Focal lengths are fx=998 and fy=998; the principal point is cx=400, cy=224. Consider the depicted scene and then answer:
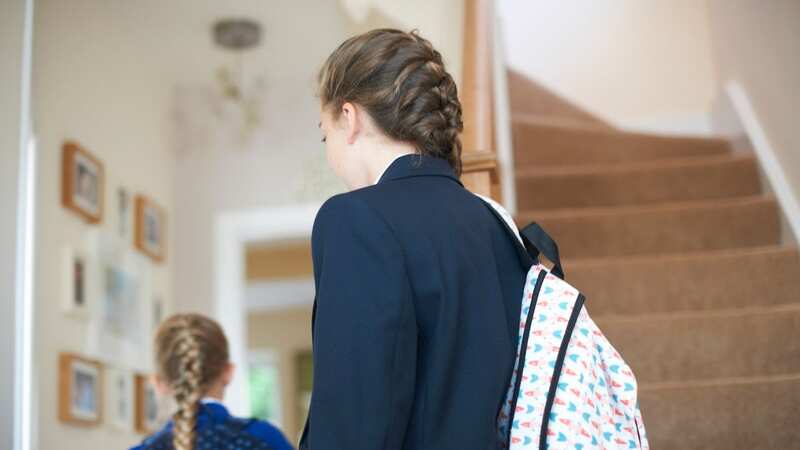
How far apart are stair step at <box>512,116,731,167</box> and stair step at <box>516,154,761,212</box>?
0.39m

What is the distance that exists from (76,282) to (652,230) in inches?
78.6

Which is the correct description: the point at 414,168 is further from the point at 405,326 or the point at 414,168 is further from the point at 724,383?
the point at 724,383

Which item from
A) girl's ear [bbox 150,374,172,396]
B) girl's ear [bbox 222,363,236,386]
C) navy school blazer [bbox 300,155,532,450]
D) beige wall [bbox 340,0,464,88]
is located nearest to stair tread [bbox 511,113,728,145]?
beige wall [bbox 340,0,464,88]

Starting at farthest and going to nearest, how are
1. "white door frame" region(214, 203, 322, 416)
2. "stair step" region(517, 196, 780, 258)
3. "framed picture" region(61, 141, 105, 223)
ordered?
1. "white door frame" region(214, 203, 322, 416)
2. "framed picture" region(61, 141, 105, 223)
3. "stair step" region(517, 196, 780, 258)

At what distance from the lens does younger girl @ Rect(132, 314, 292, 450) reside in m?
2.11

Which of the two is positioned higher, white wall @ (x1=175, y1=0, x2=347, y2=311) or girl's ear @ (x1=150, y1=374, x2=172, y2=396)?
white wall @ (x1=175, y1=0, x2=347, y2=311)

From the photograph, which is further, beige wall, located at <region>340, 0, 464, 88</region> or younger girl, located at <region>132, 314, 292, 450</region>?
beige wall, located at <region>340, 0, 464, 88</region>

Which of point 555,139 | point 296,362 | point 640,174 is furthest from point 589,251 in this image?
point 296,362

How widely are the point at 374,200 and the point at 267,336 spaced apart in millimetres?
9677

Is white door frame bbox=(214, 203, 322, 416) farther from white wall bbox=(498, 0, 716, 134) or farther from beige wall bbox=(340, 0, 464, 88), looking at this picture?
white wall bbox=(498, 0, 716, 134)

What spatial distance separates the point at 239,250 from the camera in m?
4.63

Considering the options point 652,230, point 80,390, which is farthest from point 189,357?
point 652,230

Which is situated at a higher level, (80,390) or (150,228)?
(150,228)

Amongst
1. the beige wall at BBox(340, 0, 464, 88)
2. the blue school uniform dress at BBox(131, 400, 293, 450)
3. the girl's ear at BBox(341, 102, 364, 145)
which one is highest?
the beige wall at BBox(340, 0, 464, 88)
